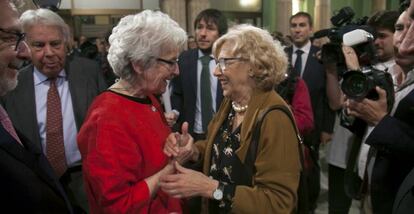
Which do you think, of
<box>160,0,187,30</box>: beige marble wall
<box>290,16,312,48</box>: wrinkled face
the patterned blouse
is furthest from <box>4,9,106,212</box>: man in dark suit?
<box>160,0,187,30</box>: beige marble wall

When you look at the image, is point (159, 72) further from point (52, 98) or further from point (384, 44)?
point (384, 44)

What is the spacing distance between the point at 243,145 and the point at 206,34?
7.03ft

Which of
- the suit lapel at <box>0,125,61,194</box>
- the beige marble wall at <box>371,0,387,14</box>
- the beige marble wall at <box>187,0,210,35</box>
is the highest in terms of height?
the beige marble wall at <box>371,0,387,14</box>

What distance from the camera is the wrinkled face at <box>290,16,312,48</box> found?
421 cm

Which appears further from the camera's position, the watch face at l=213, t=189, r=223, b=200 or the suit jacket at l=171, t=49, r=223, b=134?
the suit jacket at l=171, t=49, r=223, b=134

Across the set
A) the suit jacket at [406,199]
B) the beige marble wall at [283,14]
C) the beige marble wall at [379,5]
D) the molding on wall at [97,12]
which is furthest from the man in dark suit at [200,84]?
the beige marble wall at [379,5]

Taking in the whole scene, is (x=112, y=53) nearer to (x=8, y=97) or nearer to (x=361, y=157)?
(x=8, y=97)

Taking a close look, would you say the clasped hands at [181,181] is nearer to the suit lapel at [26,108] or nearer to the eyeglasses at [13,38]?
the eyeglasses at [13,38]

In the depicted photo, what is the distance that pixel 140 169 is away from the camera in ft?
Result: 5.12

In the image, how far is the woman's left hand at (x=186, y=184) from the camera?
1493 mm

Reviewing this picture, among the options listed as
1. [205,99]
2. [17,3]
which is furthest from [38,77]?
[205,99]

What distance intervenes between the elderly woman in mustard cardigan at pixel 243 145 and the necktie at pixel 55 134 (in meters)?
0.81

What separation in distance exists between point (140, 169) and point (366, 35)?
128cm

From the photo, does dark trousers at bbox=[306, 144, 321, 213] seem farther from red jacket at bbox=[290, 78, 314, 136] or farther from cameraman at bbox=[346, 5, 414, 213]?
red jacket at bbox=[290, 78, 314, 136]
